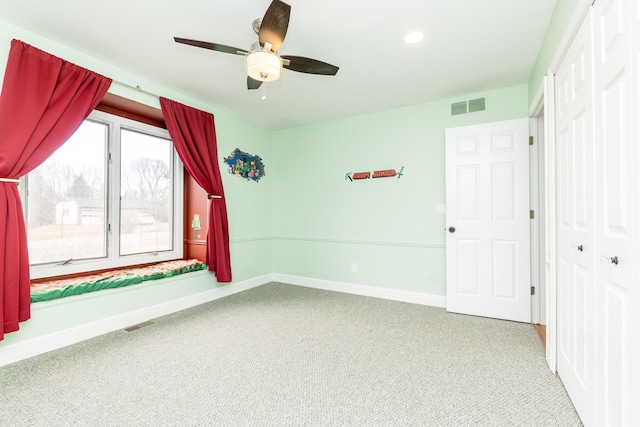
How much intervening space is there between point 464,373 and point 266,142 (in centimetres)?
406

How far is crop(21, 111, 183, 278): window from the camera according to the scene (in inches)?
104

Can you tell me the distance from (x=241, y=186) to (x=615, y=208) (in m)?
3.93

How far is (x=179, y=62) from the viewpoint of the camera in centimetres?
274

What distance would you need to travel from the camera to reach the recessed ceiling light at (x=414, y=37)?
231 cm

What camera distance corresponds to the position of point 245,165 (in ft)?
14.3

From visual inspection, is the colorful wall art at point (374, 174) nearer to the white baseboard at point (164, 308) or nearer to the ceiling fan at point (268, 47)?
the white baseboard at point (164, 308)

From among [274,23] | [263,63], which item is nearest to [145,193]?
[263,63]

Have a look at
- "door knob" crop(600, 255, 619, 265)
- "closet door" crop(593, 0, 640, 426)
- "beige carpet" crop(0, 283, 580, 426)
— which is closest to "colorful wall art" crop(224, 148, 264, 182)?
Result: "beige carpet" crop(0, 283, 580, 426)

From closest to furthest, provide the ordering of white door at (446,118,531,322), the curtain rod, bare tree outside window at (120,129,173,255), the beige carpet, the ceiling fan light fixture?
the beige carpet < the ceiling fan light fixture < the curtain rod < white door at (446,118,531,322) < bare tree outside window at (120,129,173,255)

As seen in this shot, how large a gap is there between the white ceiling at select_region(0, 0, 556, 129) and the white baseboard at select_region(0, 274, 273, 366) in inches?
96.5

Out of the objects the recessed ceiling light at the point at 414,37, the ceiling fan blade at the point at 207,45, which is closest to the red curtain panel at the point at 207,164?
the ceiling fan blade at the point at 207,45

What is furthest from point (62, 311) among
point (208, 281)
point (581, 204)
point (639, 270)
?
point (581, 204)

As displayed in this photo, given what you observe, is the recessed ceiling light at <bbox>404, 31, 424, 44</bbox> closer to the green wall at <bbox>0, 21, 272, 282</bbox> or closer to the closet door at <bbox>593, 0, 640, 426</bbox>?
the closet door at <bbox>593, 0, 640, 426</bbox>

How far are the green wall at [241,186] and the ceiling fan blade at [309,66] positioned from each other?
186 cm
